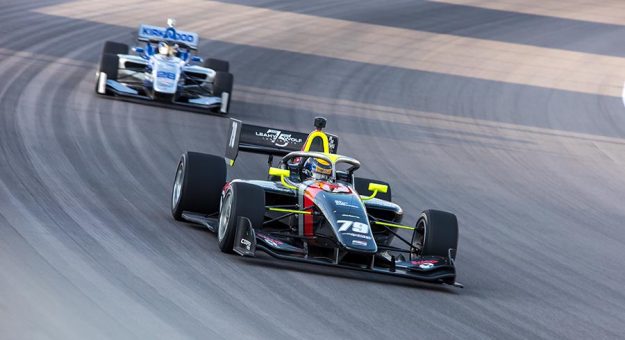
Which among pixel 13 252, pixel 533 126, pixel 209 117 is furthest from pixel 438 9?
pixel 13 252

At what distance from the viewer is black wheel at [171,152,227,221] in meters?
13.6

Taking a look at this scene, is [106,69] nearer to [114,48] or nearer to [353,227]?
[114,48]

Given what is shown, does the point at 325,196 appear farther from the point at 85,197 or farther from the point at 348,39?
the point at 348,39

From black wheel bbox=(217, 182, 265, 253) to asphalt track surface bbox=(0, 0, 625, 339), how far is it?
197mm

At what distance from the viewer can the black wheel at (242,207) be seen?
12102 millimetres

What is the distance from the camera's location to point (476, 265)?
45.9ft

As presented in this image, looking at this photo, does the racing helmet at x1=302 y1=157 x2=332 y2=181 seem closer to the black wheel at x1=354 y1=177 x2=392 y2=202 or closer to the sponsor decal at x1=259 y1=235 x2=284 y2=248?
the black wheel at x1=354 y1=177 x2=392 y2=202

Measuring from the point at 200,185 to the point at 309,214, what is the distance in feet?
5.44

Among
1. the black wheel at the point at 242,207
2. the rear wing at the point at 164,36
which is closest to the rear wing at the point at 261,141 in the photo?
the black wheel at the point at 242,207

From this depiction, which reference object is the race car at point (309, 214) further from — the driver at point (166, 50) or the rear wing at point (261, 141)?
the driver at point (166, 50)

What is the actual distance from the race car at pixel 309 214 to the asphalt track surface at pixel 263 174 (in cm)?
22

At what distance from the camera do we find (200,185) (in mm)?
13633

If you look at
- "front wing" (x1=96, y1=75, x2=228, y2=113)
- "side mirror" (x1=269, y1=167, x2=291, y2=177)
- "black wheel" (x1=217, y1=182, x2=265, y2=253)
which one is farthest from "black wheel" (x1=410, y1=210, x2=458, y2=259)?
"front wing" (x1=96, y1=75, x2=228, y2=113)

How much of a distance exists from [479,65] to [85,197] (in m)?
21.7
